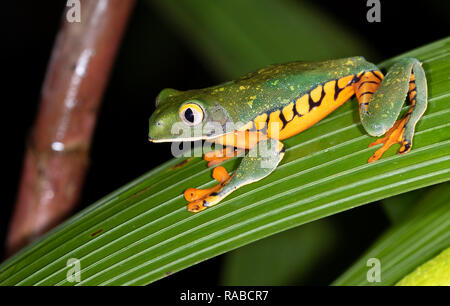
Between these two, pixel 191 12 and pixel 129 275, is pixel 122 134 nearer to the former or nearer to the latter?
pixel 191 12

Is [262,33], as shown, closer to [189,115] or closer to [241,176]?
[189,115]

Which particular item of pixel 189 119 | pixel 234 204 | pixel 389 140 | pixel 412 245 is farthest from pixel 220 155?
pixel 412 245

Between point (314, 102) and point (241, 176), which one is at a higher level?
point (314, 102)

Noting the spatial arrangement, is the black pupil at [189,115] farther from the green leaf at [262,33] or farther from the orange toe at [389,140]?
the orange toe at [389,140]

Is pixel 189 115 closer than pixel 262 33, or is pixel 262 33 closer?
pixel 189 115

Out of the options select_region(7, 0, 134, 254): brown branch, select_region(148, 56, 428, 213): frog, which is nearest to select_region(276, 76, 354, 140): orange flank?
select_region(148, 56, 428, 213): frog

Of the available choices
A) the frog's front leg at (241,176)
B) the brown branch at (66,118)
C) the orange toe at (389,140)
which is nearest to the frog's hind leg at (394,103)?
the orange toe at (389,140)

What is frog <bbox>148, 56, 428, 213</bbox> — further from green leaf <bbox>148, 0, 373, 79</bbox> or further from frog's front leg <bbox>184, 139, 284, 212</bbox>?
green leaf <bbox>148, 0, 373, 79</bbox>

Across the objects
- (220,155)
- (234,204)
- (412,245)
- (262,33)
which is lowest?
(412,245)
